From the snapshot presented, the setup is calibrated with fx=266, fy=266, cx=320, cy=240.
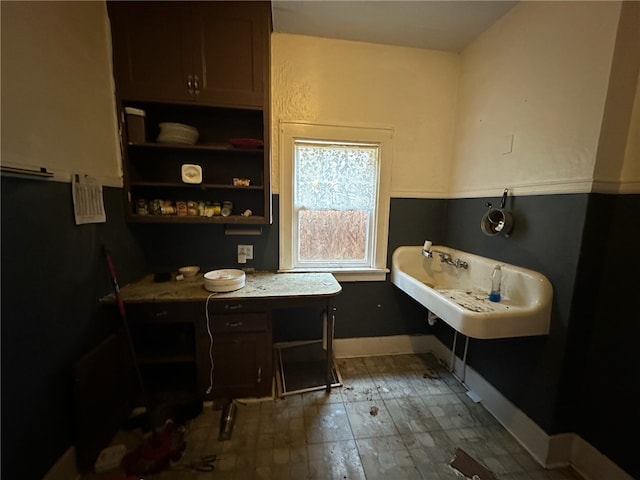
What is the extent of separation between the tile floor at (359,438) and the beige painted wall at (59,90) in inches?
62.8

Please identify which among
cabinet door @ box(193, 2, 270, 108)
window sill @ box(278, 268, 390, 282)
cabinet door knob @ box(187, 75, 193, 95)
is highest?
cabinet door @ box(193, 2, 270, 108)

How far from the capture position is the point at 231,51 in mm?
1737

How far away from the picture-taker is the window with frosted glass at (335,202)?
2.19 metres

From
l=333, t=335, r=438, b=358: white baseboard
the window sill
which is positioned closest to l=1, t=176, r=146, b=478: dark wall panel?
the window sill

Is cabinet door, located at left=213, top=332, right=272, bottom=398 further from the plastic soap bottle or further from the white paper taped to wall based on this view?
the plastic soap bottle

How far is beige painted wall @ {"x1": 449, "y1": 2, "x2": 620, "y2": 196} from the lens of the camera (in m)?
1.28

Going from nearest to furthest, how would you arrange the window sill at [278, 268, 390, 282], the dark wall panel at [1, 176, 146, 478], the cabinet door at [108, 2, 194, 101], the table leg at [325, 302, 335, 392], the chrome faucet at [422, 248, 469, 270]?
the dark wall panel at [1, 176, 146, 478], the cabinet door at [108, 2, 194, 101], the table leg at [325, 302, 335, 392], the chrome faucet at [422, 248, 469, 270], the window sill at [278, 268, 390, 282]

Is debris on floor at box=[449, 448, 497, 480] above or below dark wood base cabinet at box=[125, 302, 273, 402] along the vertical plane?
below

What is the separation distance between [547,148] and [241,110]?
1.93m

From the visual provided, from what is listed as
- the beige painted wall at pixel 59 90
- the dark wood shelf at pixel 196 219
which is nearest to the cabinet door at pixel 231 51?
the beige painted wall at pixel 59 90

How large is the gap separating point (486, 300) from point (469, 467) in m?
0.92

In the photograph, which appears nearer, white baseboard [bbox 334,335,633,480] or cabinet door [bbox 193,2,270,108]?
white baseboard [bbox 334,335,633,480]

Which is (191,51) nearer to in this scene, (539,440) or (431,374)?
(431,374)

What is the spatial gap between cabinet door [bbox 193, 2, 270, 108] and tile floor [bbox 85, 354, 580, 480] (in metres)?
2.09
